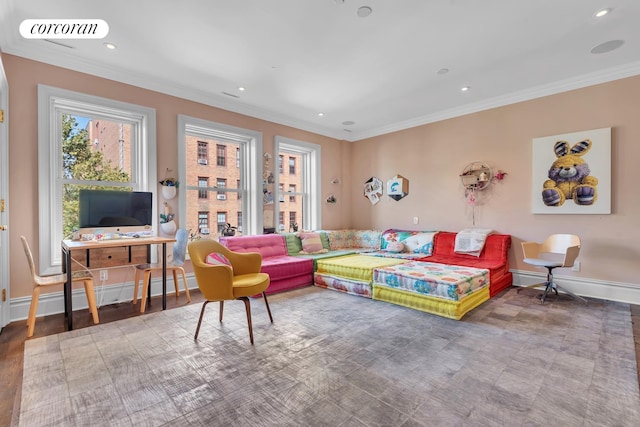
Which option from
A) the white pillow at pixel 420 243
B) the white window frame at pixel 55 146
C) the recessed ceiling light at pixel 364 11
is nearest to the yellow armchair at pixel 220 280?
the white window frame at pixel 55 146

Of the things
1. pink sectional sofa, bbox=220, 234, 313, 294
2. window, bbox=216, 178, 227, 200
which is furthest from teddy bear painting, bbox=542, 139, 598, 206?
window, bbox=216, 178, 227, 200

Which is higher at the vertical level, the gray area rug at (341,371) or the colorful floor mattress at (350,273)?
the colorful floor mattress at (350,273)

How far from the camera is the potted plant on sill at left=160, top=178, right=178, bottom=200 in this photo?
12.8 feet

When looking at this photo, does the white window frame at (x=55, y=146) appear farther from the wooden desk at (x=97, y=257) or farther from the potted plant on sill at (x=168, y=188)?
the wooden desk at (x=97, y=257)

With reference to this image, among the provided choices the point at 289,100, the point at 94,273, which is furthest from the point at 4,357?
the point at 289,100

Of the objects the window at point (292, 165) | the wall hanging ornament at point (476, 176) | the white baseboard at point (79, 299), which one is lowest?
the white baseboard at point (79, 299)

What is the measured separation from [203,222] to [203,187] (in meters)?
0.54

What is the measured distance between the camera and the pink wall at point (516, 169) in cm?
349

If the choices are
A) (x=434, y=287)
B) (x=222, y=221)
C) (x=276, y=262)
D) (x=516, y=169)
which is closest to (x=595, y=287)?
(x=516, y=169)

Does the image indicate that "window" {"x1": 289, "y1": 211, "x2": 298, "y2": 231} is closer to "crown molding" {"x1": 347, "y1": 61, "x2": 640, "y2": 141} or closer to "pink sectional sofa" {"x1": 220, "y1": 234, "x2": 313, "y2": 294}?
"pink sectional sofa" {"x1": 220, "y1": 234, "x2": 313, "y2": 294}

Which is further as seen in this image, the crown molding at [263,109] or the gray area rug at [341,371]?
the crown molding at [263,109]

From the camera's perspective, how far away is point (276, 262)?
411 centimetres

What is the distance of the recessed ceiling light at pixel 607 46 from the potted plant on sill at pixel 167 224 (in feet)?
17.5

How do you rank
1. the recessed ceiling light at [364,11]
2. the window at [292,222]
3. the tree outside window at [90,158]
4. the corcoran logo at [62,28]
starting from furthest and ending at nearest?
the window at [292,222] < the tree outside window at [90,158] < the corcoran logo at [62,28] < the recessed ceiling light at [364,11]
